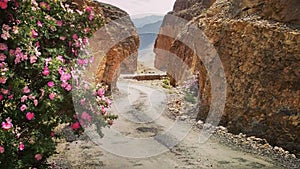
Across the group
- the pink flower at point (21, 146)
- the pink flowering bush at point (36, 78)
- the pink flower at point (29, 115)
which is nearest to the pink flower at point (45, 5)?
the pink flowering bush at point (36, 78)

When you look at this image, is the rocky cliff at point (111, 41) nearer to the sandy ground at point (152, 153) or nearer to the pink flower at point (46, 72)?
the sandy ground at point (152, 153)

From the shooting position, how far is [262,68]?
11.5m

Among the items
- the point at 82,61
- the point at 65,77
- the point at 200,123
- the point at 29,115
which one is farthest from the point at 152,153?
the point at 29,115

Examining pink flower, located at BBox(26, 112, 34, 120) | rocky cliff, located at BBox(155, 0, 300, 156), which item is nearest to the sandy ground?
rocky cliff, located at BBox(155, 0, 300, 156)

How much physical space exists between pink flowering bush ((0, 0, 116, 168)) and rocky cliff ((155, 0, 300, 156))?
7.27 metres

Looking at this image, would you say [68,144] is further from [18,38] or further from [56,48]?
[18,38]

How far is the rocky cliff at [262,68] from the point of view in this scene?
1047 cm

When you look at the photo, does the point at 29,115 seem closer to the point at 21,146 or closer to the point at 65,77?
the point at 21,146

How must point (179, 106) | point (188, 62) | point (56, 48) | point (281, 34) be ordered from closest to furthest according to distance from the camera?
1. point (56, 48)
2. point (281, 34)
3. point (179, 106)
4. point (188, 62)

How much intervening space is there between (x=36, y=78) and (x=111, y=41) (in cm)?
1296

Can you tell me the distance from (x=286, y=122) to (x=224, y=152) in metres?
2.34

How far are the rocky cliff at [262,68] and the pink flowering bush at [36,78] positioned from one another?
23.8 ft

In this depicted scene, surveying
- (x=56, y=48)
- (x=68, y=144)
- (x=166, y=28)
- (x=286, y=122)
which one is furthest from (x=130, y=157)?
(x=166, y=28)

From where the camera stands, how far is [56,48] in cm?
569
